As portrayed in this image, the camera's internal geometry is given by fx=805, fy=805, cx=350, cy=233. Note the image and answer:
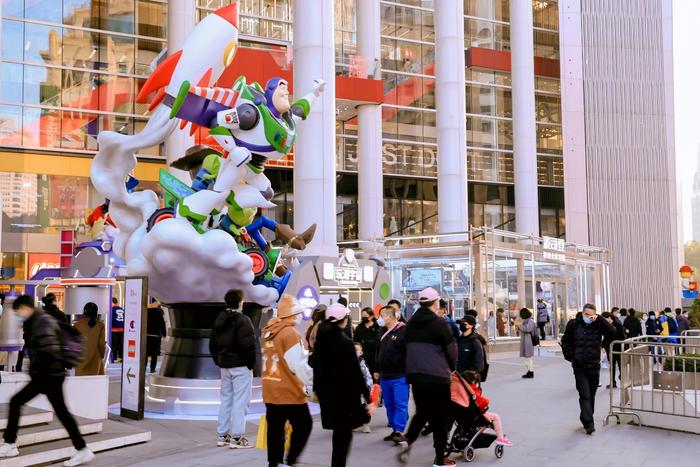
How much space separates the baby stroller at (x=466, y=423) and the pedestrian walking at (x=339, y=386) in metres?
1.70

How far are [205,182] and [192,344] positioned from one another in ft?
7.98

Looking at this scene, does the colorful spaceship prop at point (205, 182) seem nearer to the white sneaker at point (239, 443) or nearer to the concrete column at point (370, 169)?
the white sneaker at point (239, 443)

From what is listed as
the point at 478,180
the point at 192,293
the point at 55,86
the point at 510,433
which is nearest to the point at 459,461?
the point at 510,433

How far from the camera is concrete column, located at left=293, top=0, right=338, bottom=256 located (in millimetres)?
23625

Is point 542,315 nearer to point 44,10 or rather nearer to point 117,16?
point 117,16

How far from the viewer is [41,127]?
3512 cm

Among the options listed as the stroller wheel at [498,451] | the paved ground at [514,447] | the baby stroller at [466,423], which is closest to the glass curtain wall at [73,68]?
the paved ground at [514,447]

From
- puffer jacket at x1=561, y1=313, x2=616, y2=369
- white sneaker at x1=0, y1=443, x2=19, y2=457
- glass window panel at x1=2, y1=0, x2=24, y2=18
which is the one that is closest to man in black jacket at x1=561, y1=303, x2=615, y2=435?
puffer jacket at x1=561, y1=313, x2=616, y2=369

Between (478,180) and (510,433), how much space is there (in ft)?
119

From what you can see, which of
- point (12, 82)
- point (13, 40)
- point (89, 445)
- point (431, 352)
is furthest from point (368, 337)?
point (13, 40)

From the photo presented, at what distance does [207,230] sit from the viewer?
11594 mm

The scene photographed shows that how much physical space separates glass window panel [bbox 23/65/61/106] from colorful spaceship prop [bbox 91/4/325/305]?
25.0m

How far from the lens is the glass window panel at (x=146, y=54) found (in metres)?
37.8

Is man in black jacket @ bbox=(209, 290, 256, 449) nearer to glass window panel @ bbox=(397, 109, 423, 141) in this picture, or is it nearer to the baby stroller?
the baby stroller
